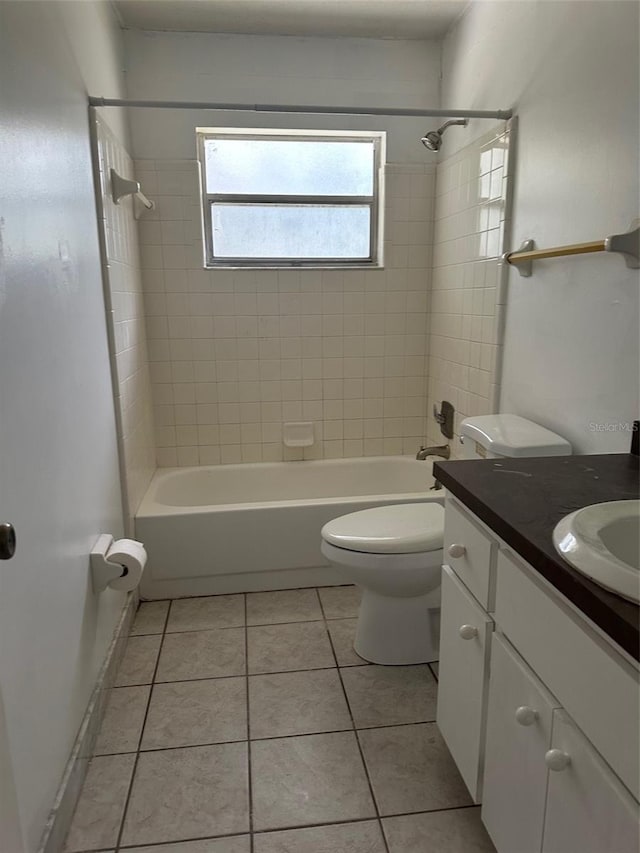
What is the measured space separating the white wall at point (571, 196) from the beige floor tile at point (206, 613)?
53.9 inches

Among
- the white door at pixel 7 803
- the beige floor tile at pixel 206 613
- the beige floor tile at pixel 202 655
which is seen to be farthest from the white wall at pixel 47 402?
the beige floor tile at pixel 206 613

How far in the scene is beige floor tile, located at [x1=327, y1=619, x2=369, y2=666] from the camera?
2027mm

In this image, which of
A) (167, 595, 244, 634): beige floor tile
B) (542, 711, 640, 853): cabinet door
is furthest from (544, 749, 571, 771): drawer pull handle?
(167, 595, 244, 634): beige floor tile

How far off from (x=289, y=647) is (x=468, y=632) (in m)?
1.06

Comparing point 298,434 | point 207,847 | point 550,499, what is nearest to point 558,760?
point 550,499

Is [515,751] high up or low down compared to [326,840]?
up

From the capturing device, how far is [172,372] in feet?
9.52

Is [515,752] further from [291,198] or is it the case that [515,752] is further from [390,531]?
[291,198]

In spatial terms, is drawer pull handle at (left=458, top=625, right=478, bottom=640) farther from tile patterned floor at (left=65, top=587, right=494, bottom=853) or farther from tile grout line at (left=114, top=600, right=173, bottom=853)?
tile grout line at (left=114, top=600, right=173, bottom=853)

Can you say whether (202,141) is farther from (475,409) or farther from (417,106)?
(475,409)

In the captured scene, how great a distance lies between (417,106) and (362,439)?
5.53 ft

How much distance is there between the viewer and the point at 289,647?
2.11 m

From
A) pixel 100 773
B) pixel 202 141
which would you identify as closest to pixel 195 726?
pixel 100 773

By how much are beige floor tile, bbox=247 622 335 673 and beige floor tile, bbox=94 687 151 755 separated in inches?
14.8
